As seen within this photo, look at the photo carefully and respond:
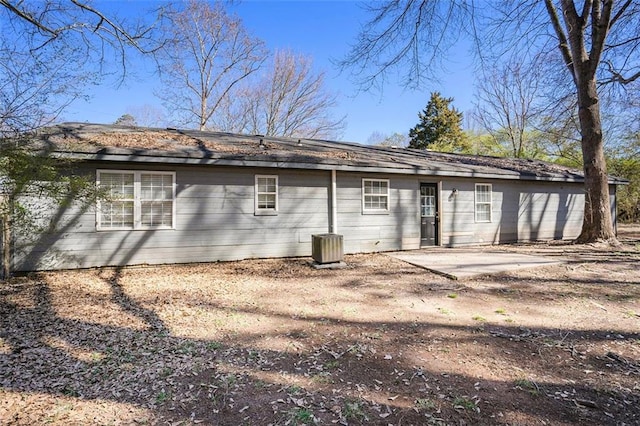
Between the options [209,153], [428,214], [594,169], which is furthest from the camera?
[428,214]

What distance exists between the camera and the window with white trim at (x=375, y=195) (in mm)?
9672

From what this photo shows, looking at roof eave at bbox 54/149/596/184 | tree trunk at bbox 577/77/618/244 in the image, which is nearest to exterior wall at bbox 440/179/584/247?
roof eave at bbox 54/149/596/184

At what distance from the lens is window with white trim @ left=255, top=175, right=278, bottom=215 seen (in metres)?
8.65

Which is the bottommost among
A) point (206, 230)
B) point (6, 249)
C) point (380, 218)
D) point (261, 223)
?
point (6, 249)

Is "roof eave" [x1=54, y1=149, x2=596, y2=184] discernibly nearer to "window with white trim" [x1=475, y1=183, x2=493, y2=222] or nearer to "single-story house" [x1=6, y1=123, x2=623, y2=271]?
"single-story house" [x1=6, y1=123, x2=623, y2=271]

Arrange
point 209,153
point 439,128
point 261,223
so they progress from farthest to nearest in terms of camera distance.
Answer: point 439,128
point 261,223
point 209,153

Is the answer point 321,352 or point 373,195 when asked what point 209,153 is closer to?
point 373,195

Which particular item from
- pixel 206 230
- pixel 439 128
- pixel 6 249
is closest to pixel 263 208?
pixel 206 230

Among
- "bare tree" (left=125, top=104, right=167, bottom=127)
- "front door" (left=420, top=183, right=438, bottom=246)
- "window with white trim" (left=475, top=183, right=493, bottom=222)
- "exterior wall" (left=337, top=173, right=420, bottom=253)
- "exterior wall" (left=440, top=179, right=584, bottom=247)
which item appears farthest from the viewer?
"bare tree" (left=125, top=104, right=167, bottom=127)

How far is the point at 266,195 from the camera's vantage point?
8.76 m

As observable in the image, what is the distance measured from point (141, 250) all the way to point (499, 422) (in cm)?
759

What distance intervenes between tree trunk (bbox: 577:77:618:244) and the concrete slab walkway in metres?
3.43

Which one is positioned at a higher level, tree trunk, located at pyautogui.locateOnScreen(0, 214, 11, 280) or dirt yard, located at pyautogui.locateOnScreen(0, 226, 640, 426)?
tree trunk, located at pyautogui.locateOnScreen(0, 214, 11, 280)

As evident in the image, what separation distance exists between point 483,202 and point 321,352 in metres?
9.86
